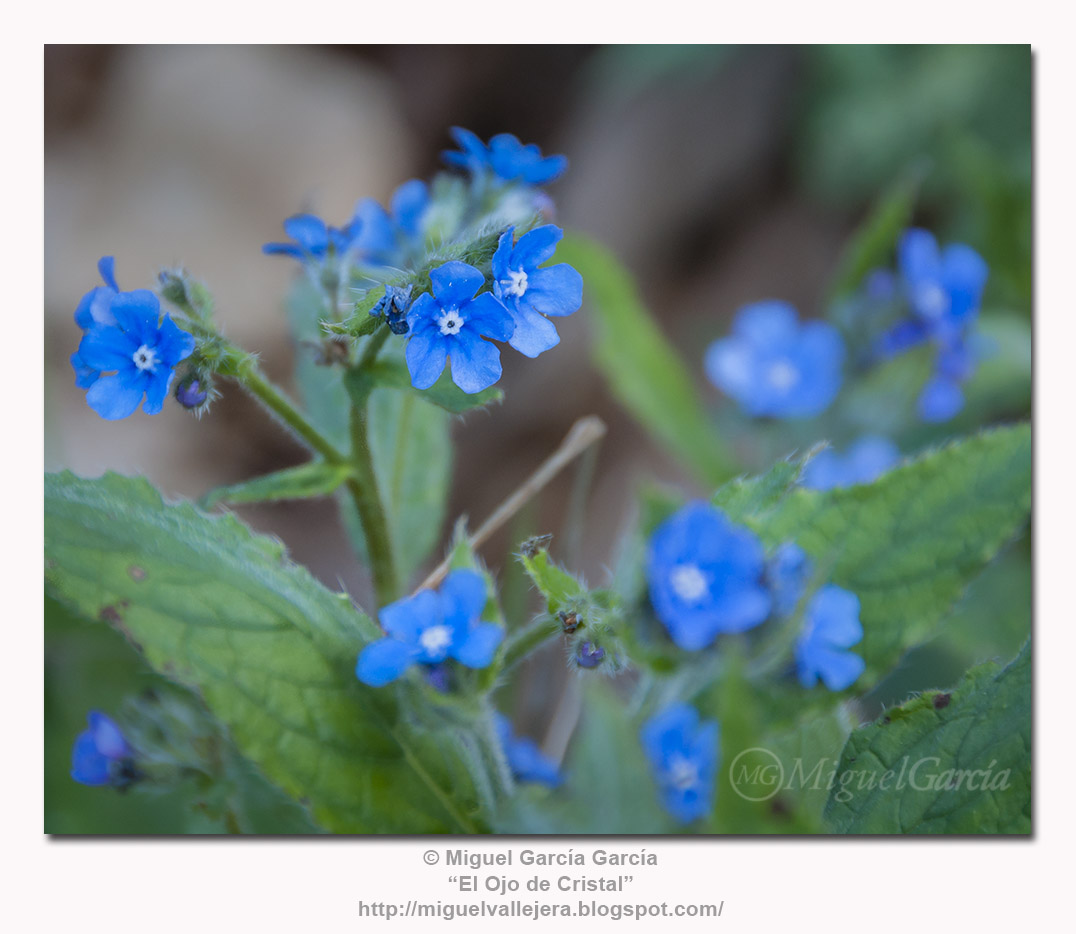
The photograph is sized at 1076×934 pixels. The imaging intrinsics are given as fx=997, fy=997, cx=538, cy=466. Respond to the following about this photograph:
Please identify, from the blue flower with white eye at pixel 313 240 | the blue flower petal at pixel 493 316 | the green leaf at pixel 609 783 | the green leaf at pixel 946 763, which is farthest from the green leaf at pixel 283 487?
the green leaf at pixel 946 763

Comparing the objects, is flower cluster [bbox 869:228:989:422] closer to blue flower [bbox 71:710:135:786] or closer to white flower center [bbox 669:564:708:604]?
white flower center [bbox 669:564:708:604]

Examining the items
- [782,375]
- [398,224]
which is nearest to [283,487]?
[398,224]

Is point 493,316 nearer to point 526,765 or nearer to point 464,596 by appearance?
point 464,596

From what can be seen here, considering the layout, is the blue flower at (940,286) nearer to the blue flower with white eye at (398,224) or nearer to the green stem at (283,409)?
the blue flower with white eye at (398,224)

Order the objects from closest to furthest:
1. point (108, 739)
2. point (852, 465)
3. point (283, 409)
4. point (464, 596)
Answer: point (464, 596) → point (283, 409) → point (108, 739) → point (852, 465)

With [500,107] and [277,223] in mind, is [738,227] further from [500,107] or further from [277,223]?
[277,223]
